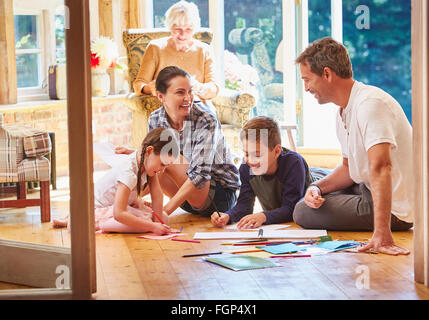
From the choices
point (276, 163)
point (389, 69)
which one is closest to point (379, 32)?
point (389, 69)

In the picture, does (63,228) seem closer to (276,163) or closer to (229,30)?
(276,163)

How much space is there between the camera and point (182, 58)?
502cm

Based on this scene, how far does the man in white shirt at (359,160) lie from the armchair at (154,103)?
5.34ft

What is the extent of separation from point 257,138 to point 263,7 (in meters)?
2.57

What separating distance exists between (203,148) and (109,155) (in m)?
0.85

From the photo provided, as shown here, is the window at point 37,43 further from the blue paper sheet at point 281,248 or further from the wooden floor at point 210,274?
the blue paper sheet at point 281,248

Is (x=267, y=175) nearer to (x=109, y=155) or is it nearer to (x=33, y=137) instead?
(x=109, y=155)

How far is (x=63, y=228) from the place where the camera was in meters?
2.66

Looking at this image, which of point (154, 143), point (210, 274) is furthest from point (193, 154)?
point (210, 274)

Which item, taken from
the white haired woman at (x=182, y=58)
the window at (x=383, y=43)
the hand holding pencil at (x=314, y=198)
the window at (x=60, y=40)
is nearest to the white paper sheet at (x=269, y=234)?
the hand holding pencil at (x=314, y=198)

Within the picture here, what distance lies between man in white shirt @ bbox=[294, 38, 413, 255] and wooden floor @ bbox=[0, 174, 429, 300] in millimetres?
200

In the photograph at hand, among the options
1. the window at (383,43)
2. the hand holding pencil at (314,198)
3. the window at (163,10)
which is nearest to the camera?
the hand holding pencil at (314,198)

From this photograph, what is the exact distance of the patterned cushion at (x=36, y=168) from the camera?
3049 millimetres

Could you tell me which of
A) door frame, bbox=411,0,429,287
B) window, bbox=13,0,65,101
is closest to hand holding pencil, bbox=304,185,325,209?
door frame, bbox=411,0,429,287
